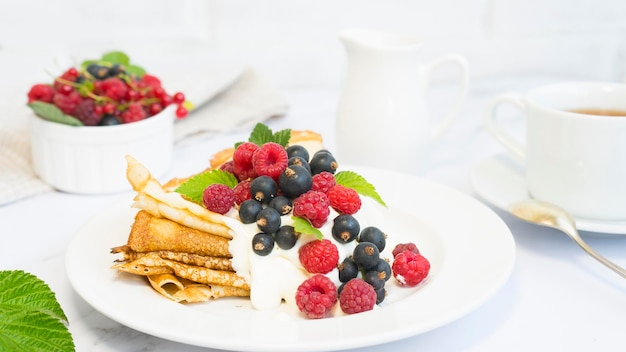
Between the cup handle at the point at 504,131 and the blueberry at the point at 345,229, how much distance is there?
51 cm

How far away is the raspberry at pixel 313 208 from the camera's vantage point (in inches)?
38.5

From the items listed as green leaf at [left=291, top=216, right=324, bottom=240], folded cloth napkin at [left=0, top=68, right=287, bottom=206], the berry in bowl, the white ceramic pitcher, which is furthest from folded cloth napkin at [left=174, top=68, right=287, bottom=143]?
green leaf at [left=291, top=216, right=324, bottom=240]

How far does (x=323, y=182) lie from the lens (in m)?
1.05

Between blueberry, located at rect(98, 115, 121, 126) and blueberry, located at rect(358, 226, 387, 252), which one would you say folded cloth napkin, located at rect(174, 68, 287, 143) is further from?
blueberry, located at rect(358, 226, 387, 252)

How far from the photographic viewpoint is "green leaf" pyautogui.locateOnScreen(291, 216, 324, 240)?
96 centimetres

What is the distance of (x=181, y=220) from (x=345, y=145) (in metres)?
0.52

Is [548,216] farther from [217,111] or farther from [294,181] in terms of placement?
[217,111]

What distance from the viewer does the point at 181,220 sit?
104 cm

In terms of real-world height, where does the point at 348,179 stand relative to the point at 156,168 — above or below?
above

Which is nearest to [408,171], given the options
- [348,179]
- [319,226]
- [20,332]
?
[348,179]

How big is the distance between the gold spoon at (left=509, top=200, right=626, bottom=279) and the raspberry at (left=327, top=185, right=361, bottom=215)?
32 centimetres

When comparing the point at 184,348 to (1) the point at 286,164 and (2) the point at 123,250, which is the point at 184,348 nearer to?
(2) the point at 123,250

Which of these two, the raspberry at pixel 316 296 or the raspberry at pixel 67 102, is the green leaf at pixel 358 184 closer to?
the raspberry at pixel 316 296

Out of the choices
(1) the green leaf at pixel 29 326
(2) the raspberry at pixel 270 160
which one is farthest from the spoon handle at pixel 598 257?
(1) the green leaf at pixel 29 326
